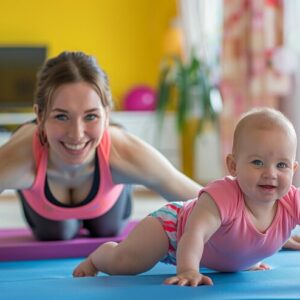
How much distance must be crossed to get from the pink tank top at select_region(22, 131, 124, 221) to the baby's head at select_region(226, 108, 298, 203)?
90 centimetres

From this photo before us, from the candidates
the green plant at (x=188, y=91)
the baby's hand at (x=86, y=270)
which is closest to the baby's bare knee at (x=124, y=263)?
the baby's hand at (x=86, y=270)

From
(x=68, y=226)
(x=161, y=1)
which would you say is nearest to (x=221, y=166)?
(x=161, y=1)

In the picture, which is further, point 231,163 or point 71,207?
point 71,207

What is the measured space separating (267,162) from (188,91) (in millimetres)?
4488

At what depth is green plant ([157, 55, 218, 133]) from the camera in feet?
19.8

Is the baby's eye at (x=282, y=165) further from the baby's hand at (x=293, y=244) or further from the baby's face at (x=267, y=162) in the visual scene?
the baby's hand at (x=293, y=244)

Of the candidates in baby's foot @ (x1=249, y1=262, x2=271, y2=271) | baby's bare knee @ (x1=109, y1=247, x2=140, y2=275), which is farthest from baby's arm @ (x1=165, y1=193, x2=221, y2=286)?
baby's foot @ (x1=249, y1=262, x2=271, y2=271)

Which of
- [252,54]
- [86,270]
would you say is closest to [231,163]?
[86,270]

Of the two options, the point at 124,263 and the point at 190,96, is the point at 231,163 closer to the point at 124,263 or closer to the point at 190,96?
the point at 124,263

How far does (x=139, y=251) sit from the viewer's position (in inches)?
72.0

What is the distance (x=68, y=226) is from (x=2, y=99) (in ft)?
13.1

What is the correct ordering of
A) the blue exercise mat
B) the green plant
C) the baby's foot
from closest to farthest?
the blue exercise mat, the baby's foot, the green plant

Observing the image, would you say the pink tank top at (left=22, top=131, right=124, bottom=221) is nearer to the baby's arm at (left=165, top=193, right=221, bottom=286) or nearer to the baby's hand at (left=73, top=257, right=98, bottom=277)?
the baby's hand at (left=73, top=257, right=98, bottom=277)

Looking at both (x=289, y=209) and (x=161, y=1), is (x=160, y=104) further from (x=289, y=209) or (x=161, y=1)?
(x=289, y=209)
